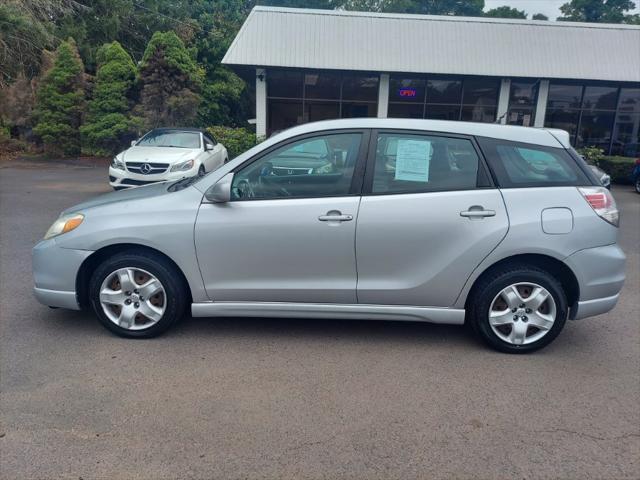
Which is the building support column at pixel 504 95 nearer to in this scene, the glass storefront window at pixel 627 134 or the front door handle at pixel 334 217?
the glass storefront window at pixel 627 134

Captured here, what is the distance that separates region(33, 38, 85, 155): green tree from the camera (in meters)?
20.2

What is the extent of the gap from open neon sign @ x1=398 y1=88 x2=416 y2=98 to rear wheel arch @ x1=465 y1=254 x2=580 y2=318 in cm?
1665

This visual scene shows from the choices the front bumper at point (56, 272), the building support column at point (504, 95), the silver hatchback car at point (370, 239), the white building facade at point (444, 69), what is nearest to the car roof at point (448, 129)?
the silver hatchback car at point (370, 239)

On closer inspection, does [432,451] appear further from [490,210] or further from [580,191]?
[580,191]

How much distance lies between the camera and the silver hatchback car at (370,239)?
4.11m

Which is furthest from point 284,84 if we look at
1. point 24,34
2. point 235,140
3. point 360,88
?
point 24,34

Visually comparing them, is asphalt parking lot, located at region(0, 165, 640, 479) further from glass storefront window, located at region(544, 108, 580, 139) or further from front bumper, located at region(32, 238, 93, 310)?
glass storefront window, located at region(544, 108, 580, 139)

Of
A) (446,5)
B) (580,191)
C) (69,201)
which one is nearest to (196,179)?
(580,191)

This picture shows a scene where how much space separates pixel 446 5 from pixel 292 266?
61.8 meters

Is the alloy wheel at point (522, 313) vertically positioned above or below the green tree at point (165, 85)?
below

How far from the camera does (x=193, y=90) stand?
20734 mm

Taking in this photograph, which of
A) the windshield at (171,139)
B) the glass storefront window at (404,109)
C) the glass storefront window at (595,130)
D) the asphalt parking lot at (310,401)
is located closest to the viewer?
the asphalt parking lot at (310,401)

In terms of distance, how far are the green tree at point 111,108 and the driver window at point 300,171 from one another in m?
17.4

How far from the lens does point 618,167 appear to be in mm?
18203
